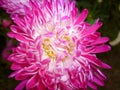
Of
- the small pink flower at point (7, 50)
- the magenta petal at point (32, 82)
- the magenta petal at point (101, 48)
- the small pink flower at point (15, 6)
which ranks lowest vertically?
the magenta petal at point (32, 82)

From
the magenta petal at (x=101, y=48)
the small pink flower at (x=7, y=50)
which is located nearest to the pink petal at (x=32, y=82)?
the magenta petal at (x=101, y=48)

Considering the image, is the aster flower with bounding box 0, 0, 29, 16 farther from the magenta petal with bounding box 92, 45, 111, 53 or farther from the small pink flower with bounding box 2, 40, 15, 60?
the small pink flower with bounding box 2, 40, 15, 60

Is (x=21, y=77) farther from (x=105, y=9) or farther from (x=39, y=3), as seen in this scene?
(x=105, y=9)

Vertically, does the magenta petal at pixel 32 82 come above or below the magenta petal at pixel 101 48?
below

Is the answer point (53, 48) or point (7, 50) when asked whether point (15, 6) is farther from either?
point (7, 50)

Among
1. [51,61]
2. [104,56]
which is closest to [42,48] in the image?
[51,61]

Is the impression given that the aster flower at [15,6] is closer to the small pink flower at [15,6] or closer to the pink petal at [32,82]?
the small pink flower at [15,6]

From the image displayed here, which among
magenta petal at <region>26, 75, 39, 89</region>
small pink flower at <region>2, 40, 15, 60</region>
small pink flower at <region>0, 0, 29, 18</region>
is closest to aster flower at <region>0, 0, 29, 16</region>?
small pink flower at <region>0, 0, 29, 18</region>

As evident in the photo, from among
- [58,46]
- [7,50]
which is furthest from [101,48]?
[7,50]
